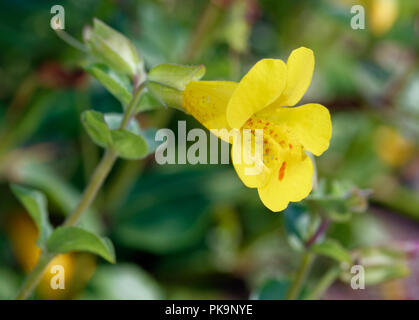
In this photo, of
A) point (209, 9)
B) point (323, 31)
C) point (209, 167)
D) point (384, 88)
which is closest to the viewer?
point (209, 9)

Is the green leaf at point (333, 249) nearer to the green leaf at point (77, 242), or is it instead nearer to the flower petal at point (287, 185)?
the flower petal at point (287, 185)

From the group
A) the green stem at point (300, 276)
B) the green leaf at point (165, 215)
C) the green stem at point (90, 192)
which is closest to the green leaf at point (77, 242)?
the green stem at point (90, 192)

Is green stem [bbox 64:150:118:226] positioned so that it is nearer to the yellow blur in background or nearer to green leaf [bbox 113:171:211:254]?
the yellow blur in background

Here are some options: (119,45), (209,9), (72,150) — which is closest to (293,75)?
(119,45)

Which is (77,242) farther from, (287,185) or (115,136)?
(287,185)

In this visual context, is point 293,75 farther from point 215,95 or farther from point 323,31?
point 323,31

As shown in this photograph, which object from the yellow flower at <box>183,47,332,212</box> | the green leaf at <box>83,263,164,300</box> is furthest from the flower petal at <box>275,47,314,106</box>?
the green leaf at <box>83,263,164,300</box>
